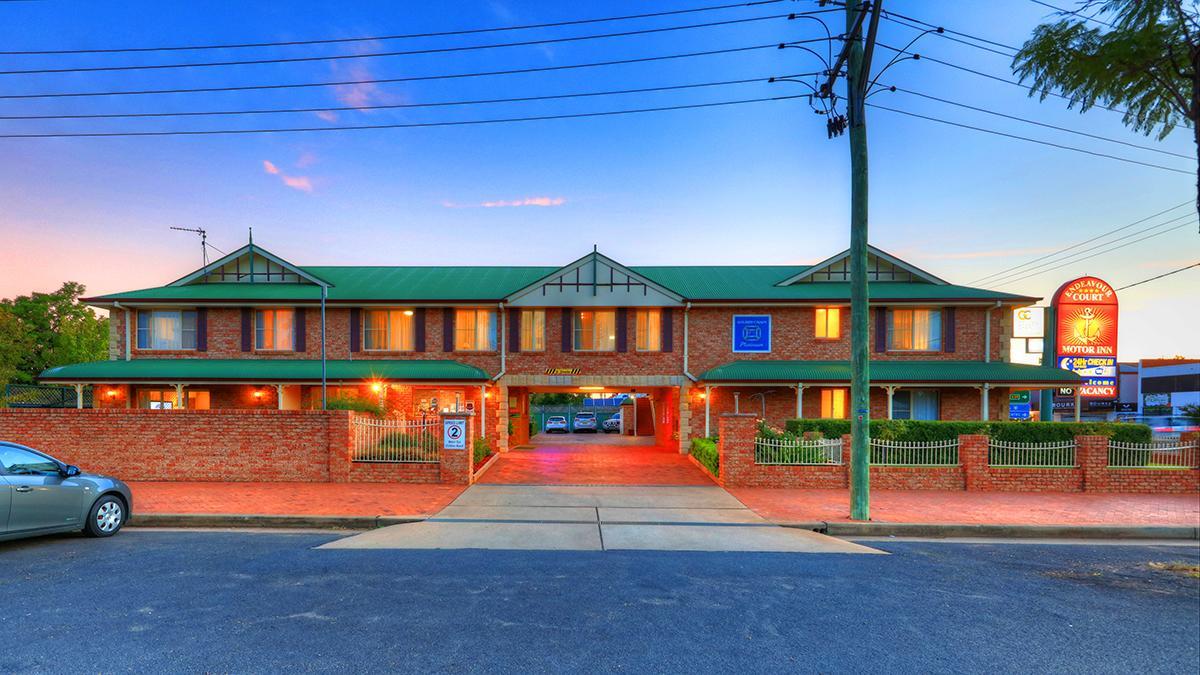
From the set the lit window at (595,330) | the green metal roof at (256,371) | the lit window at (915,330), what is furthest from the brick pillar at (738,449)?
the lit window at (915,330)

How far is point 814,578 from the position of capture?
21.9 ft

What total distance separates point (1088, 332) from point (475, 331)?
23.2 m

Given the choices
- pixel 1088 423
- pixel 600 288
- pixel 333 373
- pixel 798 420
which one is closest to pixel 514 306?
pixel 600 288

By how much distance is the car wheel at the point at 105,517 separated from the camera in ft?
26.9

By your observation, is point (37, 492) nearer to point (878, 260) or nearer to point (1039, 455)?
point (1039, 455)

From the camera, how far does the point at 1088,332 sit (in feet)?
65.9

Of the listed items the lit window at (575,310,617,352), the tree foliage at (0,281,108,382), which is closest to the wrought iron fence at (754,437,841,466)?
the lit window at (575,310,617,352)

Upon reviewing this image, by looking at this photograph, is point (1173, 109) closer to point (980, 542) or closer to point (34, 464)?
point (980, 542)

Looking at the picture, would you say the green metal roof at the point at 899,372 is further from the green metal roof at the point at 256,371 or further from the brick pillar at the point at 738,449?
the green metal roof at the point at 256,371

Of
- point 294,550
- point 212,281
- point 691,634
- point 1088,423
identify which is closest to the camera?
point 691,634

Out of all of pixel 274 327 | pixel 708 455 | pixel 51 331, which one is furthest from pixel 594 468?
pixel 51 331

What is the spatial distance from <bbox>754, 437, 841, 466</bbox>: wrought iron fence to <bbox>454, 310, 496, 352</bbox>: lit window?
11.9m

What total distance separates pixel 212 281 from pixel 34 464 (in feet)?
61.1

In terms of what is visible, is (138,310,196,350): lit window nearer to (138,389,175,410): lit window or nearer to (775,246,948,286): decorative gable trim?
(138,389,175,410): lit window
